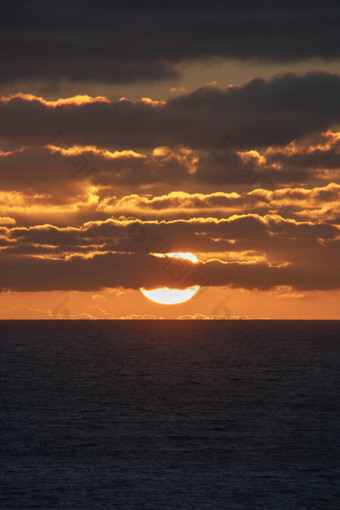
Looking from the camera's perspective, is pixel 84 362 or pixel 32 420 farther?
pixel 84 362

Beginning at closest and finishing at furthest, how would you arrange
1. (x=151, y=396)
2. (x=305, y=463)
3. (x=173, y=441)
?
(x=305, y=463), (x=173, y=441), (x=151, y=396)

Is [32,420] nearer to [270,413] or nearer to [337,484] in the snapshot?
[270,413]

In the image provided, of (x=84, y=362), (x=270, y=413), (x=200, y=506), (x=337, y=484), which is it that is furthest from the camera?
(x=84, y=362)

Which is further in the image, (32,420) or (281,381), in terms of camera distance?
(281,381)

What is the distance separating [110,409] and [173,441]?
24519mm

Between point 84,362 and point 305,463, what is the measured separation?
439 feet

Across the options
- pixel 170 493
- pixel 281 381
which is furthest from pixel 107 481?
pixel 281 381

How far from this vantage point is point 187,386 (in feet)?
422

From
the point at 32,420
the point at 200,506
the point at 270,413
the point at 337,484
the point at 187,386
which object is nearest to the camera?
the point at 200,506

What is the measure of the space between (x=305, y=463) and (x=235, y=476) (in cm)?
773

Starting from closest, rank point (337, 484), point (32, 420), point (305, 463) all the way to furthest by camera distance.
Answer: point (337, 484), point (305, 463), point (32, 420)

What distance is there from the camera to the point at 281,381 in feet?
456

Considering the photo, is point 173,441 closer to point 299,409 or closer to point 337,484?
point 337,484

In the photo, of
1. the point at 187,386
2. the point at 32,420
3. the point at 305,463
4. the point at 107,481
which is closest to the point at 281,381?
the point at 187,386
